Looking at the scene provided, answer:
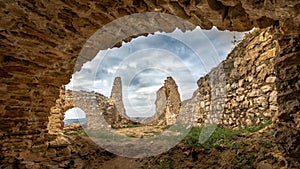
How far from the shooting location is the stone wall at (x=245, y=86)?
5.09m

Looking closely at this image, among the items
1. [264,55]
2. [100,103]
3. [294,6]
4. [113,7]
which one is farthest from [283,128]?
[100,103]

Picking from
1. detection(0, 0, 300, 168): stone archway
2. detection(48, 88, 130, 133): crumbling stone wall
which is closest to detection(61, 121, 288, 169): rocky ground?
detection(0, 0, 300, 168): stone archway

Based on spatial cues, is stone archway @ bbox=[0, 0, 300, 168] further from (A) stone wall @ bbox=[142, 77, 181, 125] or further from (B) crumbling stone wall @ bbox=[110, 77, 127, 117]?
(B) crumbling stone wall @ bbox=[110, 77, 127, 117]

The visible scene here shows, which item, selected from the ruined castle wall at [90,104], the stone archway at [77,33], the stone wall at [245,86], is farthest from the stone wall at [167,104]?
the stone archway at [77,33]

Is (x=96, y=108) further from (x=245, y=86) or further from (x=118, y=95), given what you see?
(x=245, y=86)

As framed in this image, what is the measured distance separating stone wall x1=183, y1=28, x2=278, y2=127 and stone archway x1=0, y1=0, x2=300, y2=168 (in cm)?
255

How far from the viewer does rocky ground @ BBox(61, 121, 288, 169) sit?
11.1ft

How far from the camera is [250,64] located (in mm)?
5844

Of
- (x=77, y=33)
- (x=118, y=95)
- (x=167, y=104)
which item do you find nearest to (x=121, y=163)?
(x=77, y=33)

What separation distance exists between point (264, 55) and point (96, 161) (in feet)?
16.9

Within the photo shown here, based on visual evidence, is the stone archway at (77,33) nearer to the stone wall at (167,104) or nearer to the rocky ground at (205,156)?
the rocky ground at (205,156)

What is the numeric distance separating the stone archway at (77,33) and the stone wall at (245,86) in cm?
255

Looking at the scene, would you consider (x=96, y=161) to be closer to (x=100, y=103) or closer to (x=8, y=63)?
(x=8, y=63)

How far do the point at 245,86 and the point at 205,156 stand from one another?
2.86 meters
